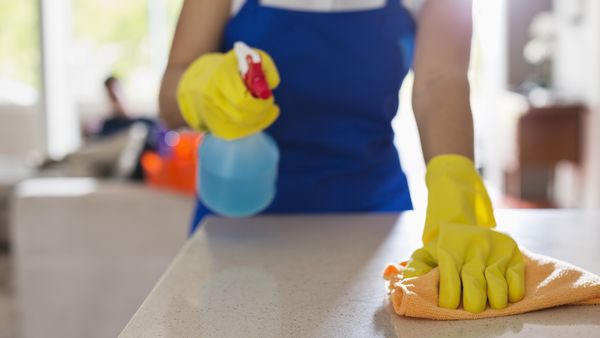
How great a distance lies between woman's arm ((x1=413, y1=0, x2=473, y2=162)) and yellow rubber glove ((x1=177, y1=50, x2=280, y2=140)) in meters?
0.21

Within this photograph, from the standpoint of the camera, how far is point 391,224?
3.90 feet

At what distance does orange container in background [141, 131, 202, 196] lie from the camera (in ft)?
9.32

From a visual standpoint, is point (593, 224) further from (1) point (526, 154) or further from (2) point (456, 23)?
(1) point (526, 154)

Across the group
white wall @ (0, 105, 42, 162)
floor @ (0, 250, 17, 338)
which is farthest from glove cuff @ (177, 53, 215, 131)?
white wall @ (0, 105, 42, 162)

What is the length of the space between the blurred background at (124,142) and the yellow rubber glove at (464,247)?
47 cm

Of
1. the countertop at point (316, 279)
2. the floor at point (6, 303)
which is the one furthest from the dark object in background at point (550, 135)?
the countertop at point (316, 279)

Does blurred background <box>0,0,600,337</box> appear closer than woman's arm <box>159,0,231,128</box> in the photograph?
No

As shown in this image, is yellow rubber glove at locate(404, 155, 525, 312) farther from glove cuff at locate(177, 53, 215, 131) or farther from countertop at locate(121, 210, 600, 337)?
glove cuff at locate(177, 53, 215, 131)

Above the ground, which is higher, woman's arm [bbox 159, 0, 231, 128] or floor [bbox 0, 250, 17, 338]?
woman's arm [bbox 159, 0, 231, 128]

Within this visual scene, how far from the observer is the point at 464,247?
807 mm

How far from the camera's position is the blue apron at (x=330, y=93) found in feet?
4.41

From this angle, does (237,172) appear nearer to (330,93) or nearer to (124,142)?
(330,93)

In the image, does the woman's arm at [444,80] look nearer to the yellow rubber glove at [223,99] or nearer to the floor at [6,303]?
the yellow rubber glove at [223,99]

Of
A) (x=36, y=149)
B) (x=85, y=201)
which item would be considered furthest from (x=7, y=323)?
(x=36, y=149)
